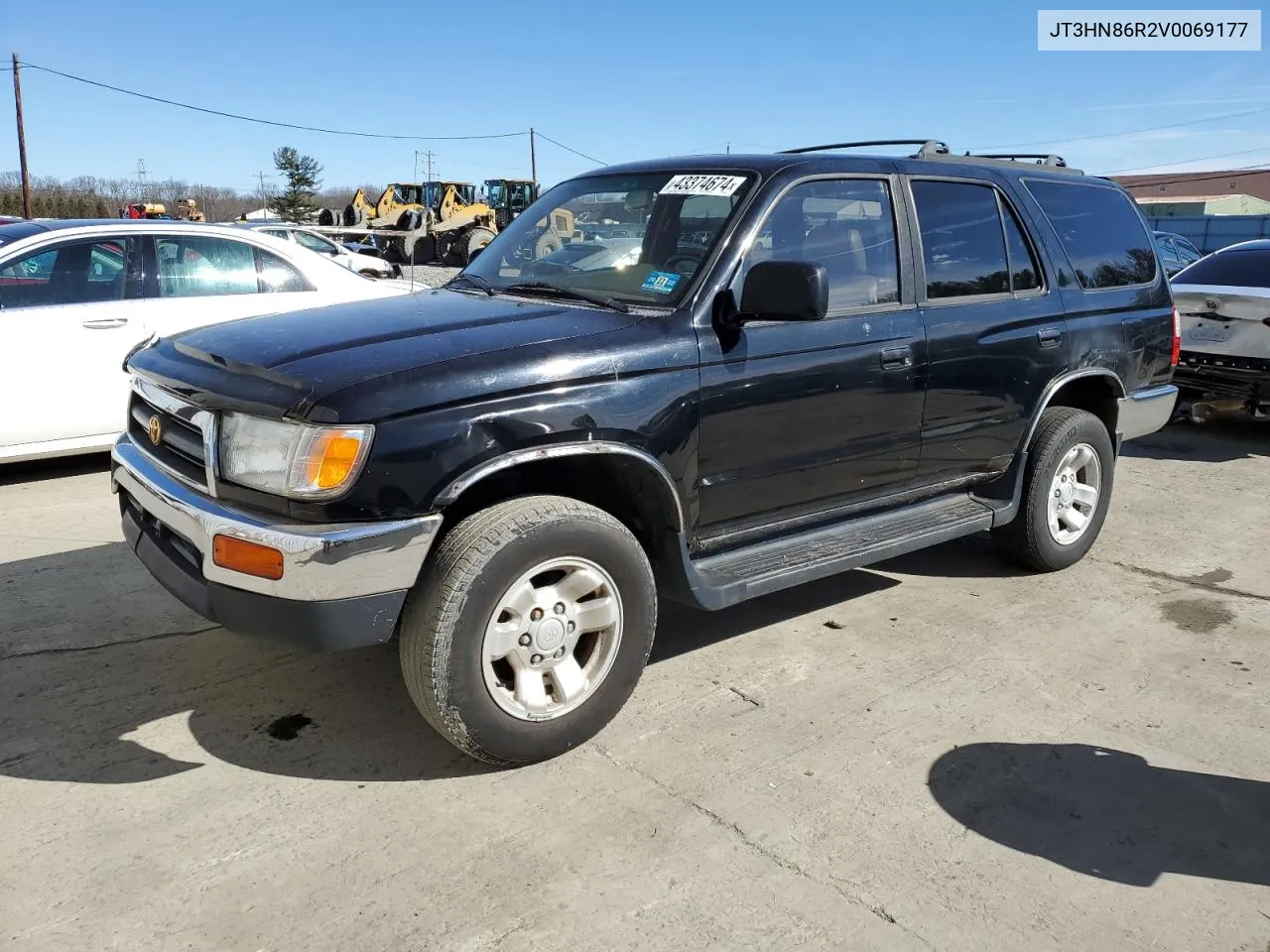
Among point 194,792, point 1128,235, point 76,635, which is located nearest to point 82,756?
point 194,792

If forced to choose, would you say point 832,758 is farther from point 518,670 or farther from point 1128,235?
point 1128,235

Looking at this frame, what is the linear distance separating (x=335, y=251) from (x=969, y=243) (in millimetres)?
17829

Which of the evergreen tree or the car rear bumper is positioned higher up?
the evergreen tree

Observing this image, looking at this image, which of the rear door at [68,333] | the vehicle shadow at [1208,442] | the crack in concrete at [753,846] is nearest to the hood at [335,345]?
the crack in concrete at [753,846]

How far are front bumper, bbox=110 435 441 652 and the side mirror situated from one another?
4.38ft

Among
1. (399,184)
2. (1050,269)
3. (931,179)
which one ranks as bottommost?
(1050,269)

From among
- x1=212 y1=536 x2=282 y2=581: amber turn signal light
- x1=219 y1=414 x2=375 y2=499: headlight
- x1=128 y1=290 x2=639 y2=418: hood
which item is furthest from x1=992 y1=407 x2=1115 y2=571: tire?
x1=212 y1=536 x2=282 y2=581: amber turn signal light

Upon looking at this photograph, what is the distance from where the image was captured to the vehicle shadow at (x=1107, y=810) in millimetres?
2846

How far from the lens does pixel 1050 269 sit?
4.81m

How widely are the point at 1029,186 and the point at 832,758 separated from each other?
3045 mm

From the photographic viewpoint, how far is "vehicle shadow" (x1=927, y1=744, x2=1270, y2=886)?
2846 millimetres

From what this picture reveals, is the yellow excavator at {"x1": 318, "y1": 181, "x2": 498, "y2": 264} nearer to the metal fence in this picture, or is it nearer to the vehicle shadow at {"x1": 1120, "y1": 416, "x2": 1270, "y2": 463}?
the vehicle shadow at {"x1": 1120, "y1": 416, "x2": 1270, "y2": 463}

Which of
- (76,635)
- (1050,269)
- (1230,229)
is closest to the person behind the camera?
(76,635)

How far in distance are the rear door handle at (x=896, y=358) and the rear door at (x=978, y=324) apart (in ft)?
0.45
